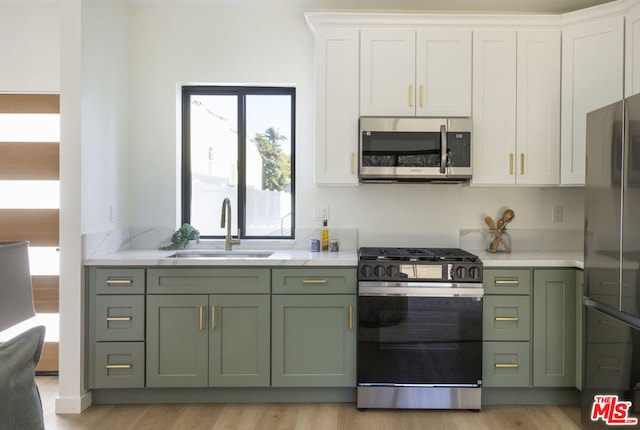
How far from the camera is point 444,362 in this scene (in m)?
2.60

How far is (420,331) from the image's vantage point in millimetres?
2592

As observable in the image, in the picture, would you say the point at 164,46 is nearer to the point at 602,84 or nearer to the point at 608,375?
the point at 602,84

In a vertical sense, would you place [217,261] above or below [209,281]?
above

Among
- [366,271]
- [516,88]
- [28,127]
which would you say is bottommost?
[366,271]

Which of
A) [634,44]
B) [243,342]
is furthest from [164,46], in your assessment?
[634,44]

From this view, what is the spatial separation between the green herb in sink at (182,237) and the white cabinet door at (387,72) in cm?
153

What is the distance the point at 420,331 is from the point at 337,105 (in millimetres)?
1581

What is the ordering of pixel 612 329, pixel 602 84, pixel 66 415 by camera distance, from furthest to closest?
pixel 602 84
pixel 66 415
pixel 612 329

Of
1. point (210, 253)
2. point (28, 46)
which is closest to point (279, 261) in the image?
point (210, 253)

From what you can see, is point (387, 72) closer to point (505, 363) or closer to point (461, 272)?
point (461, 272)

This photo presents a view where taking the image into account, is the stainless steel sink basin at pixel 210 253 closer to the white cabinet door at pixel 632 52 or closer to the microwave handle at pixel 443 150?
the microwave handle at pixel 443 150

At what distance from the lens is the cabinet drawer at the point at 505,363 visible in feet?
8.67

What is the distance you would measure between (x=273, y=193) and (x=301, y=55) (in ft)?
3.55

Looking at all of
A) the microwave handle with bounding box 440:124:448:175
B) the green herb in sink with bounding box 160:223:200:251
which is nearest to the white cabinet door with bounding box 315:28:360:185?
the microwave handle with bounding box 440:124:448:175
